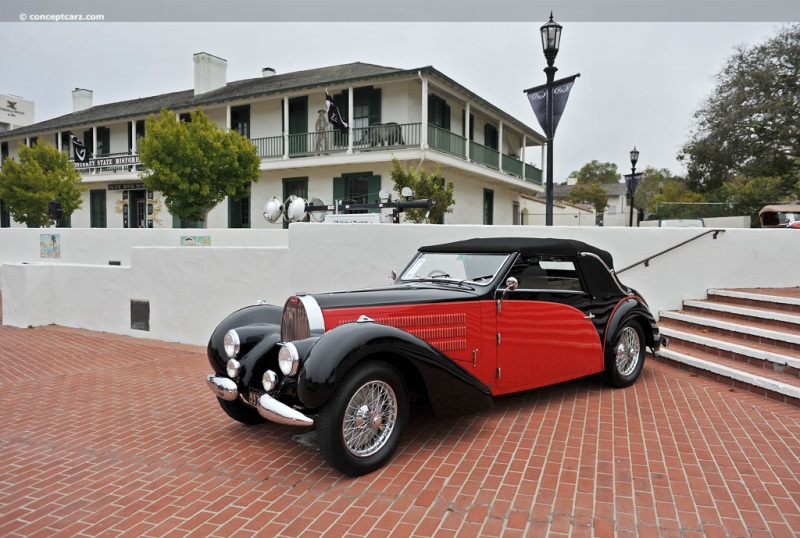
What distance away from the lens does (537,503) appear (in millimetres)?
3100

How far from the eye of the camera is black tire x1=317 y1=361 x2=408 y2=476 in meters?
3.34

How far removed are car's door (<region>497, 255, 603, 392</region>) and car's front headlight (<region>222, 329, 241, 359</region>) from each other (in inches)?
87.4

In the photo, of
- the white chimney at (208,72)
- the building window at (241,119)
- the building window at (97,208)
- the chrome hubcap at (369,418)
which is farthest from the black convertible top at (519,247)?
the building window at (97,208)

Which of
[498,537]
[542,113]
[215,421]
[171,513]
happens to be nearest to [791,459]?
[498,537]

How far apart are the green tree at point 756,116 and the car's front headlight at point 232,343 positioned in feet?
71.5

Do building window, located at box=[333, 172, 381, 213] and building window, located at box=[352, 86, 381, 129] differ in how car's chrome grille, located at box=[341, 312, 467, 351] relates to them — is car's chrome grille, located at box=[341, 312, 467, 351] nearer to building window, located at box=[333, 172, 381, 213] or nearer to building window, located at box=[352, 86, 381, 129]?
building window, located at box=[333, 172, 381, 213]

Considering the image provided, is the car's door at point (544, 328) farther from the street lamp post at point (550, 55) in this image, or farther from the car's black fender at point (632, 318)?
the street lamp post at point (550, 55)

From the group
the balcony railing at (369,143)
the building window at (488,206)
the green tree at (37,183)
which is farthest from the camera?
the building window at (488,206)

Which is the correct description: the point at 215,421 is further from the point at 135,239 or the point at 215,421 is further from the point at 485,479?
the point at 135,239

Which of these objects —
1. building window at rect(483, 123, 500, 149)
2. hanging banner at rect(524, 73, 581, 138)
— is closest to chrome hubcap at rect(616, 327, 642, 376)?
hanging banner at rect(524, 73, 581, 138)

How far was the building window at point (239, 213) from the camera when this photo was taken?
20766mm

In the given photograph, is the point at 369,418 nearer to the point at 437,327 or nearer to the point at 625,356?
the point at 437,327

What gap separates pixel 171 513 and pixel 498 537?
75.4 inches

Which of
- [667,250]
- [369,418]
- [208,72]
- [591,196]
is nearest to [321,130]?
[208,72]
